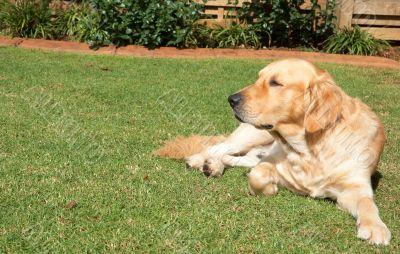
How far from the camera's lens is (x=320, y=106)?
3.89 m

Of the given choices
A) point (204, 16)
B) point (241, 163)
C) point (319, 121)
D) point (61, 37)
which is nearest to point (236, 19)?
point (204, 16)

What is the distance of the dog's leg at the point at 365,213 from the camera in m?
3.42

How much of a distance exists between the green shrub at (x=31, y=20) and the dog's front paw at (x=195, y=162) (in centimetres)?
658

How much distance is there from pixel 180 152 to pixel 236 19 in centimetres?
640

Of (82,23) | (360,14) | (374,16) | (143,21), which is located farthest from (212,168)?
(374,16)

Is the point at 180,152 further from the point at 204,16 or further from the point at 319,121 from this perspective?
the point at 204,16

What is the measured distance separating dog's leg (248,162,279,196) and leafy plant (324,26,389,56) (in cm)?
679

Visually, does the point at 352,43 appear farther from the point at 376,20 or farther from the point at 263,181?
the point at 263,181

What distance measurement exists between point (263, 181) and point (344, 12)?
7.35 meters

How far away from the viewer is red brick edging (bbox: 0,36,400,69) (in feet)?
31.9

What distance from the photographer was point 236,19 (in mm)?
10773

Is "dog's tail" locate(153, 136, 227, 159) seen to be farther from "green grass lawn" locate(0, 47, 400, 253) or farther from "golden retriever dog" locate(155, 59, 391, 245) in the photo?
"golden retriever dog" locate(155, 59, 391, 245)

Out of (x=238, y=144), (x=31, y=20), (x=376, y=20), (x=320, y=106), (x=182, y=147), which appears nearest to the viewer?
(x=320, y=106)

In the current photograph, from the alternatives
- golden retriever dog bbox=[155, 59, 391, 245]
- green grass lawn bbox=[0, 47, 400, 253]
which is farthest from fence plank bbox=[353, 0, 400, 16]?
golden retriever dog bbox=[155, 59, 391, 245]
